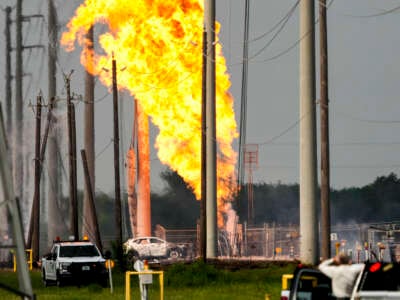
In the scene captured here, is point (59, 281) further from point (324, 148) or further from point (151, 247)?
point (151, 247)

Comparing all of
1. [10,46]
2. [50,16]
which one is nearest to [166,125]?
[50,16]

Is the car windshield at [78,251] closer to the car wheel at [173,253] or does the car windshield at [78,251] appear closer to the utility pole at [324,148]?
the utility pole at [324,148]

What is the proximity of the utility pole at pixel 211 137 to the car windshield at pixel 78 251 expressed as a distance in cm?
1884

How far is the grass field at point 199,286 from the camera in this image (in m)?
38.0

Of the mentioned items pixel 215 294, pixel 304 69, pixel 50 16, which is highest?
pixel 50 16

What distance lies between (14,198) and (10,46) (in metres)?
107

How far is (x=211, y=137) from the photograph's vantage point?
6650cm

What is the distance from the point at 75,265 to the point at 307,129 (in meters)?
12.0

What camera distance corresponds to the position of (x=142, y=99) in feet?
239

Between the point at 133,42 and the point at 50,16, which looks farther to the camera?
the point at 50,16

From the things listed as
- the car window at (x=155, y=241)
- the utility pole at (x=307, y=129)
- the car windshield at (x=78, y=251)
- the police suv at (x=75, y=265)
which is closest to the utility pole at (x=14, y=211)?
the police suv at (x=75, y=265)

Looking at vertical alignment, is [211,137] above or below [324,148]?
above

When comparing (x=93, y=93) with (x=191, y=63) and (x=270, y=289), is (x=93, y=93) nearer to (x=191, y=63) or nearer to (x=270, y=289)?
(x=191, y=63)

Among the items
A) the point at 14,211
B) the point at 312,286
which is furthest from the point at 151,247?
the point at 14,211
